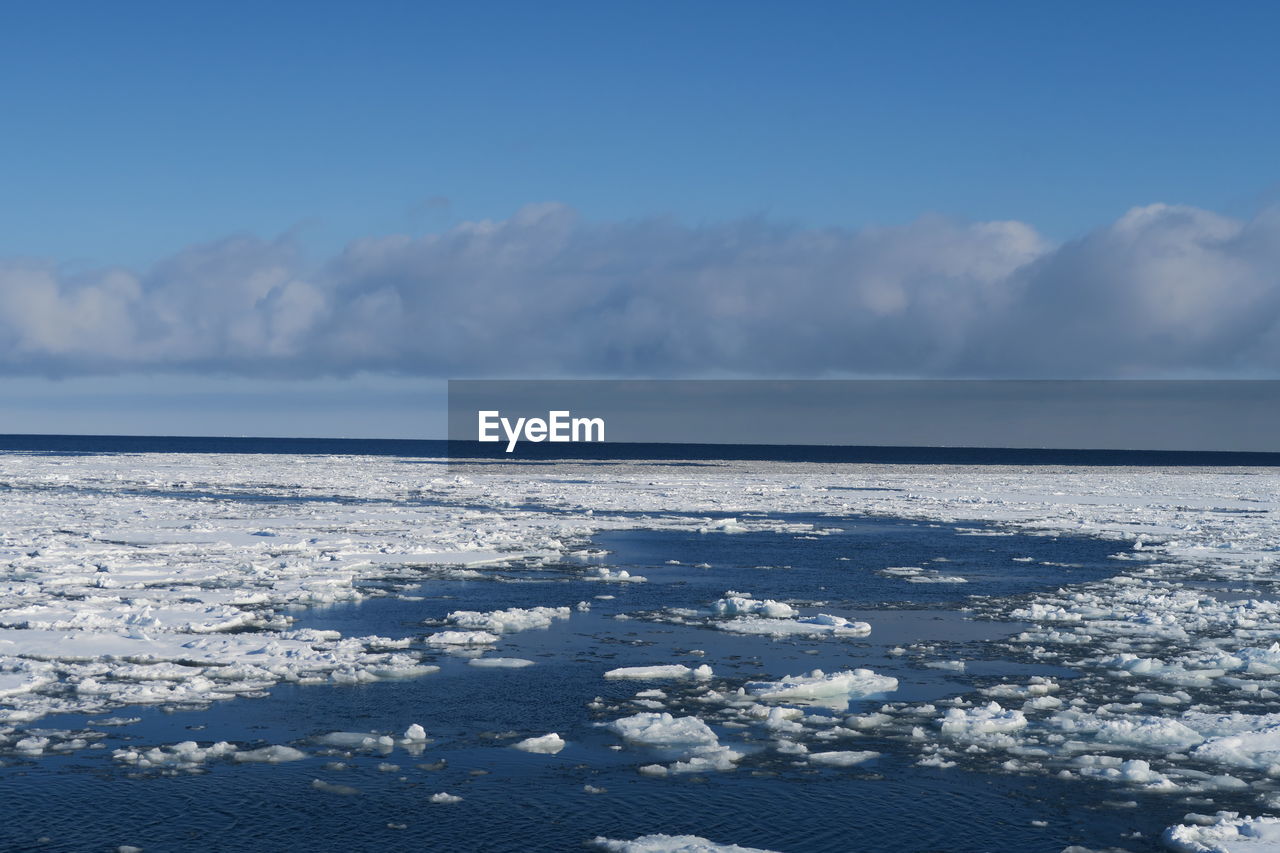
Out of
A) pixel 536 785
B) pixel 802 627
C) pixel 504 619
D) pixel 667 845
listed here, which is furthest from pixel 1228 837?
pixel 504 619

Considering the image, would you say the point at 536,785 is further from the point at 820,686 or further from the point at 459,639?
the point at 459,639

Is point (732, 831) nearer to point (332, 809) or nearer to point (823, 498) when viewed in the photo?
point (332, 809)

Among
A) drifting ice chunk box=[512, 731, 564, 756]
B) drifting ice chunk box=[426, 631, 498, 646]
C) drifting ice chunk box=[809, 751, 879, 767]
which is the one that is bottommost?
drifting ice chunk box=[809, 751, 879, 767]

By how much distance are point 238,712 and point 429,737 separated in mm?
1958

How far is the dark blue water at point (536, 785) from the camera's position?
7.26m

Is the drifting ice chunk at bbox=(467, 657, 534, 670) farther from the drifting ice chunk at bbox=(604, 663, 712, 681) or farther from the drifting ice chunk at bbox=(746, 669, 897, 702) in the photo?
the drifting ice chunk at bbox=(746, 669, 897, 702)

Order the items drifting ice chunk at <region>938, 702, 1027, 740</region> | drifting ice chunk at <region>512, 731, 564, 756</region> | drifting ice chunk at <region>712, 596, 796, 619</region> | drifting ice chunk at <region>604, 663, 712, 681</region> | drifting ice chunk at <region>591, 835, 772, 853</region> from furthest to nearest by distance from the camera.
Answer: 1. drifting ice chunk at <region>712, 596, 796, 619</region>
2. drifting ice chunk at <region>604, 663, 712, 681</region>
3. drifting ice chunk at <region>938, 702, 1027, 740</region>
4. drifting ice chunk at <region>512, 731, 564, 756</region>
5. drifting ice chunk at <region>591, 835, 772, 853</region>

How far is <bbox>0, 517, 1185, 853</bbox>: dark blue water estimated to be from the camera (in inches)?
286

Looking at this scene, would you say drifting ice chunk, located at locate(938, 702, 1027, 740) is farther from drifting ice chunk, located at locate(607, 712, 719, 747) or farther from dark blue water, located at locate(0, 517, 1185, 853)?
drifting ice chunk, located at locate(607, 712, 719, 747)

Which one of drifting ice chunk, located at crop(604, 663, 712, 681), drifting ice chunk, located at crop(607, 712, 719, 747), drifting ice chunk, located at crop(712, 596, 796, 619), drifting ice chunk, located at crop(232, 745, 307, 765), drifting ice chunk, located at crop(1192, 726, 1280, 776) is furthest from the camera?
drifting ice chunk, located at crop(712, 596, 796, 619)

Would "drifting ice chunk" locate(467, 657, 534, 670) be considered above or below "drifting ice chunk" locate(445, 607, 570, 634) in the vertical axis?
below

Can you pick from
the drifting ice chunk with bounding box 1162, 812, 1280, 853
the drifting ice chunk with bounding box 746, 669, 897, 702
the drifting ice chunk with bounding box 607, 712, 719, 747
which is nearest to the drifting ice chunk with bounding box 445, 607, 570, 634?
the drifting ice chunk with bounding box 746, 669, 897, 702

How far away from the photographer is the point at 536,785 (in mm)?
8227

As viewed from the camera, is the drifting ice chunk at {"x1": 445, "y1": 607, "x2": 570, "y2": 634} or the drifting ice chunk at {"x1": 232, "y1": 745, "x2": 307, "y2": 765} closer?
the drifting ice chunk at {"x1": 232, "y1": 745, "x2": 307, "y2": 765}
